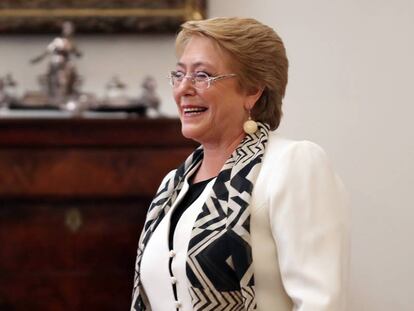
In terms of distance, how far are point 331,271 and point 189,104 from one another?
0.48 metres

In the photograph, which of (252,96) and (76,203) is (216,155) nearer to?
(252,96)

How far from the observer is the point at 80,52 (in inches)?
117

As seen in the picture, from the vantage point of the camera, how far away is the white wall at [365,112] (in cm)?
274

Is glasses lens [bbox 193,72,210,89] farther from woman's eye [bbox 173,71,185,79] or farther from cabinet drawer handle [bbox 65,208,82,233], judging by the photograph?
cabinet drawer handle [bbox 65,208,82,233]

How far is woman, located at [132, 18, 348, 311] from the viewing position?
1487 mm

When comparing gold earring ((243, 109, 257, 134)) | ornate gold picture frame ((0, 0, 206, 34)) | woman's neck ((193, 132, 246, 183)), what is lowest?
ornate gold picture frame ((0, 0, 206, 34))

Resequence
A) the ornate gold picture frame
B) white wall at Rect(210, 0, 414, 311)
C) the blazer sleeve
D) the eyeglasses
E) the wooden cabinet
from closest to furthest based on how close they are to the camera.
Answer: the blazer sleeve
the eyeglasses
the wooden cabinet
white wall at Rect(210, 0, 414, 311)
the ornate gold picture frame

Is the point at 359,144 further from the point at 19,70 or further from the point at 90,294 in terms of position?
the point at 19,70

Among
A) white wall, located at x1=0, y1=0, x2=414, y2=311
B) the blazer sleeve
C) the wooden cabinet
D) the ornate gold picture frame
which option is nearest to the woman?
the blazer sleeve

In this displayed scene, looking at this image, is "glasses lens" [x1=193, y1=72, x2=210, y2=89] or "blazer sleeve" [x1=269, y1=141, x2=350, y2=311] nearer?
"blazer sleeve" [x1=269, y1=141, x2=350, y2=311]

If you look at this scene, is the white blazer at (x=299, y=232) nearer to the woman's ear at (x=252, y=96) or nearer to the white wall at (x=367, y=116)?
the woman's ear at (x=252, y=96)

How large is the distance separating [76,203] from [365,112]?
106 centimetres

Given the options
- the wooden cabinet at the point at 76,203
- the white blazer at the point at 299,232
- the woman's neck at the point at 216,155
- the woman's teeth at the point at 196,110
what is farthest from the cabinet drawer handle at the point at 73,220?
the white blazer at the point at 299,232

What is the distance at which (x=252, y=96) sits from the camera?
67.6 inches
